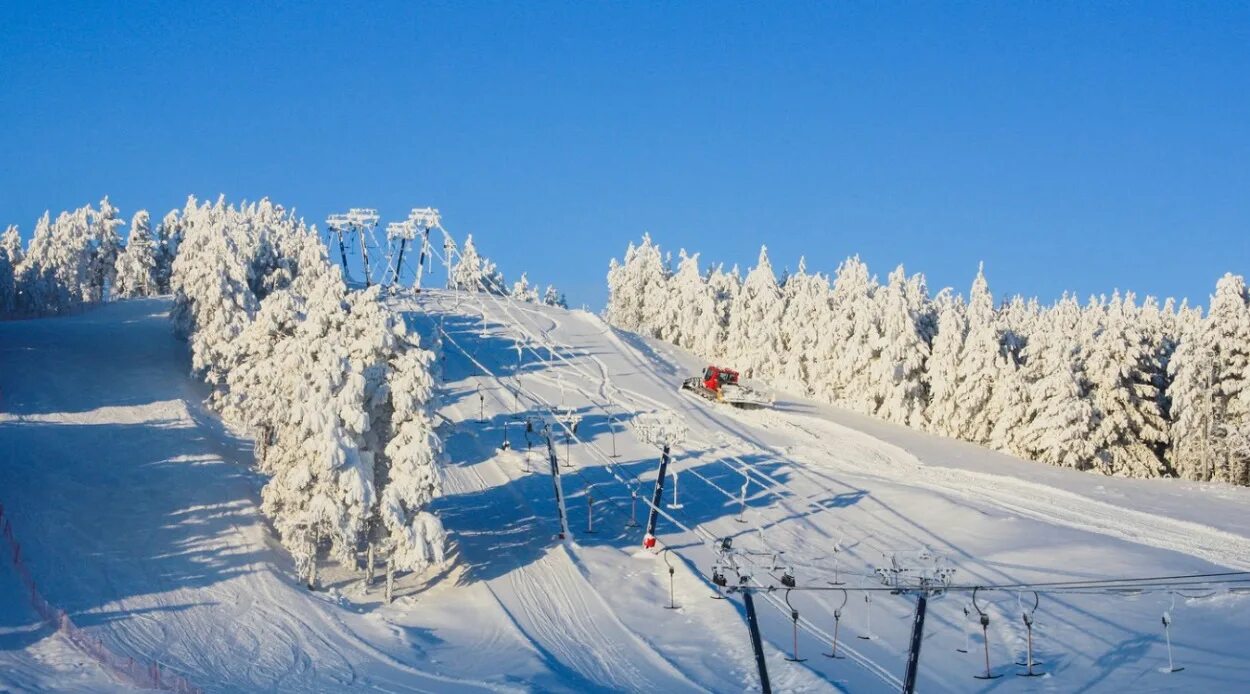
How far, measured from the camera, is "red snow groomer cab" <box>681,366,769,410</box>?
63.7m

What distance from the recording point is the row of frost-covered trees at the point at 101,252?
96750 mm

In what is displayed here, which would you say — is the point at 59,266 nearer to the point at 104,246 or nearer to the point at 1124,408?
the point at 104,246

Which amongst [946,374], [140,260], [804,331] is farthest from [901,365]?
[140,260]

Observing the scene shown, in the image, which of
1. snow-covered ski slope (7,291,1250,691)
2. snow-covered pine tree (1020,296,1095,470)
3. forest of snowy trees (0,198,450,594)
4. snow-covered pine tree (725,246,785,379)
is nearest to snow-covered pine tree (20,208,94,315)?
snow-covered ski slope (7,291,1250,691)

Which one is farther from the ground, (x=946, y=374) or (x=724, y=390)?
(x=946, y=374)

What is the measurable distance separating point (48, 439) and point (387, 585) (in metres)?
18.3

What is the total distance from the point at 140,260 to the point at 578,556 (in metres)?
80.2

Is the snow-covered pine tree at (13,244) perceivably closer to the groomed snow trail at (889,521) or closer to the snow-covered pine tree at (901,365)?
the groomed snow trail at (889,521)

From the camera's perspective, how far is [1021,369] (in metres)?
62.8

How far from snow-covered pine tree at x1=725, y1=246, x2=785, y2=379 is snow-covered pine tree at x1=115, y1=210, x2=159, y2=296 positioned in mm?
57361

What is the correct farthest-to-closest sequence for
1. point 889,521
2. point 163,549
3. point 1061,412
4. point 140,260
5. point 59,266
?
point 140,260, point 59,266, point 1061,412, point 889,521, point 163,549

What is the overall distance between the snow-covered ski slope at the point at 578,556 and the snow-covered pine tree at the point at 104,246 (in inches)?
1915

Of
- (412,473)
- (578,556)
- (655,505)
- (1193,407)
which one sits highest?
(1193,407)

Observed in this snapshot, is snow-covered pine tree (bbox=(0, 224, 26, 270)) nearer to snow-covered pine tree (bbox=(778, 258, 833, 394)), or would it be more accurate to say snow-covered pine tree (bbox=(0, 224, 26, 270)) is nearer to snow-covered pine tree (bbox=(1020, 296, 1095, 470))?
snow-covered pine tree (bbox=(778, 258, 833, 394))
